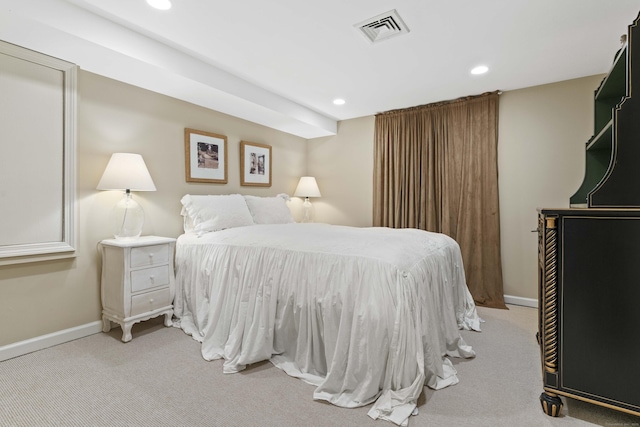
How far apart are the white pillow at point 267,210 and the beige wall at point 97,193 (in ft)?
1.56

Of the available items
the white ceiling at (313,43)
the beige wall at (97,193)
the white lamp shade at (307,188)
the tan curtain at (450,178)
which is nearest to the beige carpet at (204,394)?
the beige wall at (97,193)

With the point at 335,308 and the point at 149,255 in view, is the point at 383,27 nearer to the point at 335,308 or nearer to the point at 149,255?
the point at 335,308

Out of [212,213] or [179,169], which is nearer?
[212,213]

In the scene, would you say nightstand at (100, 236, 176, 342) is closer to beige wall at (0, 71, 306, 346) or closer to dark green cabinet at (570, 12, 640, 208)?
beige wall at (0, 71, 306, 346)

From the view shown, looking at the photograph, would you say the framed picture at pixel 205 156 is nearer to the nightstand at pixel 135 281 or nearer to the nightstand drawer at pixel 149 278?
the nightstand at pixel 135 281

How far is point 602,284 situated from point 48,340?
11.6ft

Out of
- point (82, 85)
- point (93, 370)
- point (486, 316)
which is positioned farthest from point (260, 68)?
point (486, 316)

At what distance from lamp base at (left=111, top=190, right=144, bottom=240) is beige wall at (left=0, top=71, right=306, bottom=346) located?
9 centimetres

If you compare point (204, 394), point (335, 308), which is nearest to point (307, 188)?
point (335, 308)

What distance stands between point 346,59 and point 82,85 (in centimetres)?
221

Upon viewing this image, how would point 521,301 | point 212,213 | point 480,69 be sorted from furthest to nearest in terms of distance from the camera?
point 521,301 → point 212,213 → point 480,69

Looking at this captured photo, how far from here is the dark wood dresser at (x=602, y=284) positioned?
54.2 inches

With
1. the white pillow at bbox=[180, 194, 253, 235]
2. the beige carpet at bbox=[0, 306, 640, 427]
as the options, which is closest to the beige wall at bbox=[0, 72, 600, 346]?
the white pillow at bbox=[180, 194, 253, 235]

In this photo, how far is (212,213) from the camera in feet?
9.81
